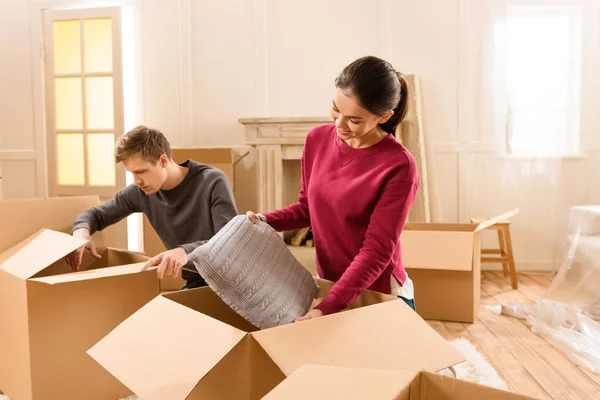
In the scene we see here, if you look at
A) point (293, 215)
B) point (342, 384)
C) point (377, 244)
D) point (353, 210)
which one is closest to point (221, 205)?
point (293, 215)

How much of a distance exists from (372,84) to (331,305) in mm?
498

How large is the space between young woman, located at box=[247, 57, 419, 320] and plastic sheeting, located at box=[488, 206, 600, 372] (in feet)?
5.05

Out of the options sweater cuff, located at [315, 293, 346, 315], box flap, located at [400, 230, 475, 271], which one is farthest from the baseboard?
sweater cuff, located at [315, 293, 346, 315]

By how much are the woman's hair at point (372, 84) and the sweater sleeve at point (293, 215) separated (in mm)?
319

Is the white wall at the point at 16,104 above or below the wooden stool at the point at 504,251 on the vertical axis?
above

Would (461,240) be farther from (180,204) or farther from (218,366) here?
(218,366)

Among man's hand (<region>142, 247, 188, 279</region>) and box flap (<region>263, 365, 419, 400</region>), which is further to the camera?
man's hand (<region>142, 247, 188, 279</region>)

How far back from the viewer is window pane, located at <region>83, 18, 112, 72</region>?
14.4 ft

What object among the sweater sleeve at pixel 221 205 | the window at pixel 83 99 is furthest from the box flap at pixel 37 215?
the window at pixel 83 99

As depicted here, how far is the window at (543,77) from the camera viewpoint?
4078 mm

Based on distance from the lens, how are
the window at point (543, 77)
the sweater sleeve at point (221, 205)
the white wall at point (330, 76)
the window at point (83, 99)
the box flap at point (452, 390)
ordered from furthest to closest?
1. the window at point (83, 99)
2. the white wall at point (330, 76)
3. the window at point (543, 77)
4. the sweater sleeve at point (221, 205)
5. the box flap at point (452, 390)

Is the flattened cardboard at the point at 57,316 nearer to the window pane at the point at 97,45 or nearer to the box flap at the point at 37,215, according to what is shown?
the box flap at the point at 37,215

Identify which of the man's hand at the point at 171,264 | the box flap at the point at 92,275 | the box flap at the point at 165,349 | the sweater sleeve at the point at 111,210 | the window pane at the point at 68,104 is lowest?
the box flap at the point at 92,275

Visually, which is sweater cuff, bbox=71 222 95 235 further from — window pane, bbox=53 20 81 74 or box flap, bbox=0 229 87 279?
window pane, bbox=53 20 81 74
